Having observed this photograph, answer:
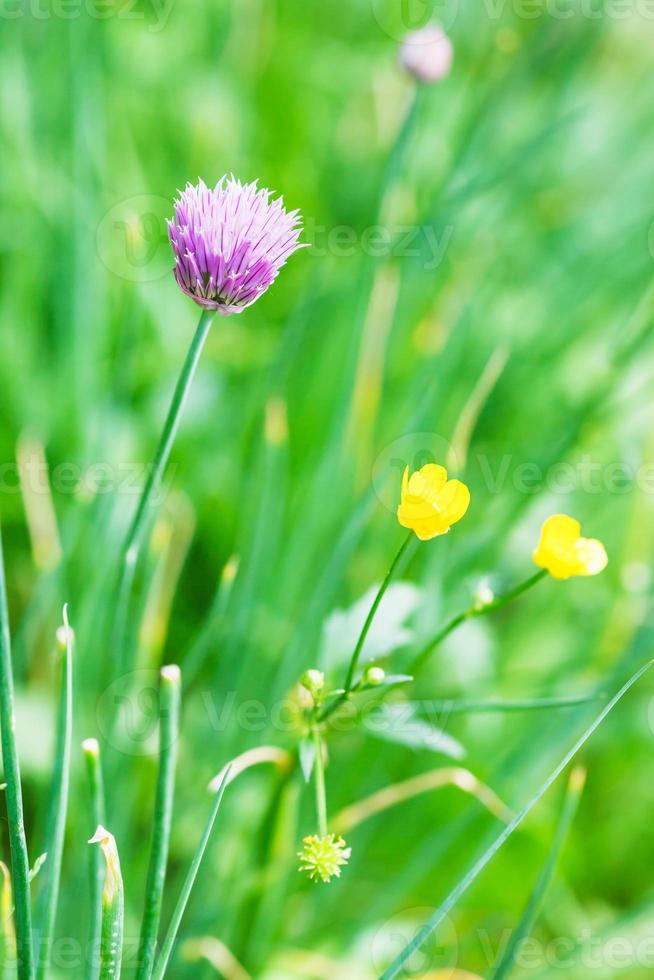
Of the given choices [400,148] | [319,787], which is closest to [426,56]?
[400,148]

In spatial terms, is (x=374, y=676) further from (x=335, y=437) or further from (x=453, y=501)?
(x=335, y=437)

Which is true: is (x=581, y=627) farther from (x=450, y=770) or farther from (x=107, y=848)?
(x=107, y=848)

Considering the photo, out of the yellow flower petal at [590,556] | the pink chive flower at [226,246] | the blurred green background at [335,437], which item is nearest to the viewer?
the pink chive flower at [226,246]

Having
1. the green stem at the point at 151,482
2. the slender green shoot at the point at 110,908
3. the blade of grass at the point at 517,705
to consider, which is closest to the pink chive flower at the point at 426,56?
the green stem at the point at 151,482

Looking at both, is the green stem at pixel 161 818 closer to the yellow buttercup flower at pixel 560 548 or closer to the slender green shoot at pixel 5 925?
the slender green shoot at pixel 5 925

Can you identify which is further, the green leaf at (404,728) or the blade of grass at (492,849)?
the green leaf at (404,728)
